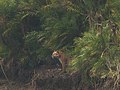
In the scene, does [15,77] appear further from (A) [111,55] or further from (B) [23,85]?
(A) [111,55]

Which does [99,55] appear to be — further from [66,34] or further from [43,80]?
[43,80]

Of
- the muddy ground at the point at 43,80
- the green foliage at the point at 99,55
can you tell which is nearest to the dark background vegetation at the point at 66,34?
the green foliage at the point at 99,55

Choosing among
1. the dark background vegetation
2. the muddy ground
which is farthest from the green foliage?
the muddy ground

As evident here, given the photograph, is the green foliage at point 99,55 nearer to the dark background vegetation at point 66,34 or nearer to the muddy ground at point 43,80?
the dark background vegetation at point 66,34

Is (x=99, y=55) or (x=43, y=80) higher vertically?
(x=99, y=55)

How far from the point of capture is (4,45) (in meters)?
7.21

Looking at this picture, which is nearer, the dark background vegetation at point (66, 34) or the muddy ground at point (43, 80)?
the dark background vegetation at point (66, 34)

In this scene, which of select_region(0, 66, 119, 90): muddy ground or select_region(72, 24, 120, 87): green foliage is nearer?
select_region(72, 24, 120, 87): green foliage

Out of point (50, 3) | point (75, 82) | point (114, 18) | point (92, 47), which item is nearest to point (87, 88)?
point (75, 82)

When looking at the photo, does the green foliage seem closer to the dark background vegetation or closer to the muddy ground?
the dark background vegetation

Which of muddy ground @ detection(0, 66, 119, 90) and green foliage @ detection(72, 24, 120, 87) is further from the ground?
green foliage @ detection(72, 24, 120, 87)

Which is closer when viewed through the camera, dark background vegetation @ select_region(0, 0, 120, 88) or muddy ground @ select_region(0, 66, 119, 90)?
dark background vegetation @ select_region(0, 0, 120, 88)

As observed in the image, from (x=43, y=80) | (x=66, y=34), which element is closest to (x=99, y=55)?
(x=66, y=34)

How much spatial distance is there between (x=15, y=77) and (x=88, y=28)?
1.67 m
